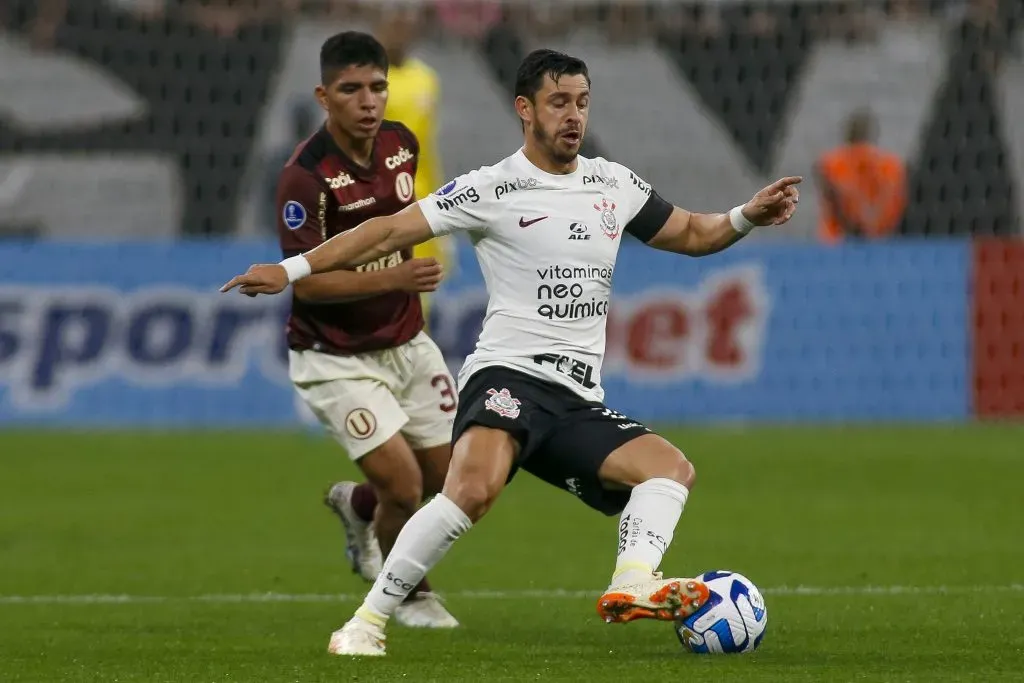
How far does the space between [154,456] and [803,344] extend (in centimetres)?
544

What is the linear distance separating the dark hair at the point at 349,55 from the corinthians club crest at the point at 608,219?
140 cm

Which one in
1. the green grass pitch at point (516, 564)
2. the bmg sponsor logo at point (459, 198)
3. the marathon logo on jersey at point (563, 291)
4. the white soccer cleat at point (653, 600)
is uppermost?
the bmg sponsor logo at point (459, 198)

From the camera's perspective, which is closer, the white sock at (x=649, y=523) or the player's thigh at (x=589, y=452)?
the white sock at (x=649, y=523)

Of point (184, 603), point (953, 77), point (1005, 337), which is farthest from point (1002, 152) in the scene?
point (184, 603)

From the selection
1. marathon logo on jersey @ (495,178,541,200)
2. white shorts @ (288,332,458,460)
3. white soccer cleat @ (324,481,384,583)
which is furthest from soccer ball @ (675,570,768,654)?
white soccer cleat @ (324,481,384,583)

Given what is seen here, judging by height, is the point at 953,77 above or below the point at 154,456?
above

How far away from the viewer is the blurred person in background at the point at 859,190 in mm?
18750

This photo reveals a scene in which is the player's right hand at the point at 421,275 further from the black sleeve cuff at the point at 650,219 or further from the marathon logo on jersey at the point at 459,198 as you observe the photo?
the black sleeve cuff at the point at 650,219

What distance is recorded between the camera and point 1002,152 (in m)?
20.0

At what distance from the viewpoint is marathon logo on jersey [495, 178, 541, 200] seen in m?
7.18

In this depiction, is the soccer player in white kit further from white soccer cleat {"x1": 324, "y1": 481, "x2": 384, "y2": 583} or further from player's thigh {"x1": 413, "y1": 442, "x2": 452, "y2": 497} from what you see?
white soccer cleat {"x1": 324, "y1": 481, "x2": 384, "y2": 583}

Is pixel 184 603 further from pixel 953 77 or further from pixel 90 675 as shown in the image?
pixel 953 77

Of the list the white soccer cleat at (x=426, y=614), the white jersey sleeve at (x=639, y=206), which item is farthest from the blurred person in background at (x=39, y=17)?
the white jersey sleeve at (x=639, y=206)

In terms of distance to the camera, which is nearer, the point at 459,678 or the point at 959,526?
the point at 459,678
